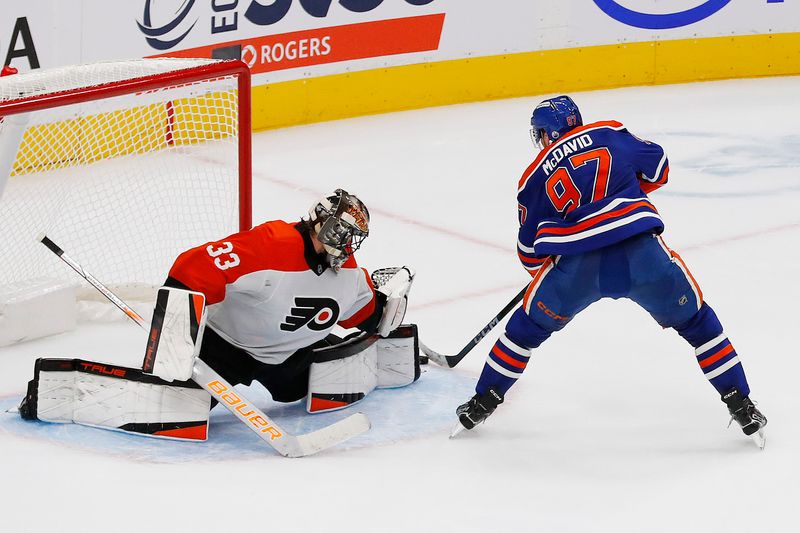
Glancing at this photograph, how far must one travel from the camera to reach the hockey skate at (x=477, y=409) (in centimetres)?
315

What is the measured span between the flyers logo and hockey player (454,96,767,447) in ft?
1.38

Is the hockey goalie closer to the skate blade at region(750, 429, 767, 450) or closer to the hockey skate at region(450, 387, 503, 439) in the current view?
the hockey skate at region(450, 387, 503, 439)

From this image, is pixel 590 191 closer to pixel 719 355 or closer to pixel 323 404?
pixel 719 355

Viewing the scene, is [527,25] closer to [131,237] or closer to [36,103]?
[131,237]

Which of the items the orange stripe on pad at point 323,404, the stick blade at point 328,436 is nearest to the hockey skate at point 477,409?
the stick blade at point 328,436

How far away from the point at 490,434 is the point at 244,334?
2.26ft

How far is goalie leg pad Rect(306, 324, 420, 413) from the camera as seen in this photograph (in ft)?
11.0

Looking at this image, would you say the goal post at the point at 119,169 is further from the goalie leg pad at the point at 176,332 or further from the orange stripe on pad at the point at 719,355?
the orange stripe on pad at the point at 719,355

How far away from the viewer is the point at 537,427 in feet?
11.0

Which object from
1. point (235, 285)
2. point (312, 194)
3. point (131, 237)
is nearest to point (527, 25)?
point (312, 194)

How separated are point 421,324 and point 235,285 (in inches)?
49.8

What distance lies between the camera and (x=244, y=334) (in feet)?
10.4

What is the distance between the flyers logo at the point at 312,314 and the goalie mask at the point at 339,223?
0.15m

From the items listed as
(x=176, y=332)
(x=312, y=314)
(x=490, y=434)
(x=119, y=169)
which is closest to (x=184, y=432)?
(x=176, y=332)
